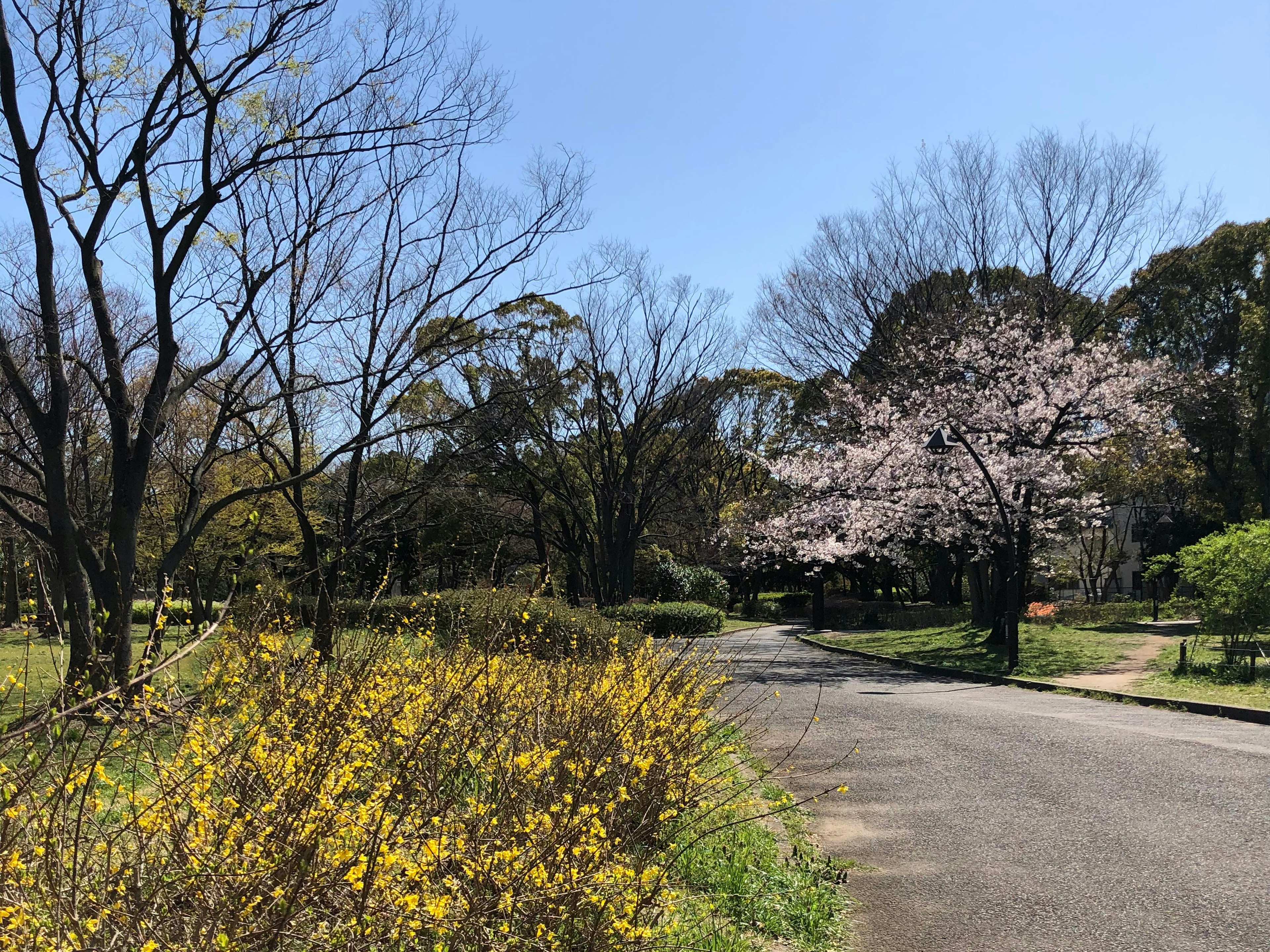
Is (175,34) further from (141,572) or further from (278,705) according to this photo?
(278,705)

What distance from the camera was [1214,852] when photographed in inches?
221

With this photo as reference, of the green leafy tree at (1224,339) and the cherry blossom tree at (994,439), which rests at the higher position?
the green leafy tree at (1224,339)

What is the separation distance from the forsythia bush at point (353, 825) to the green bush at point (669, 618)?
57.1 ft

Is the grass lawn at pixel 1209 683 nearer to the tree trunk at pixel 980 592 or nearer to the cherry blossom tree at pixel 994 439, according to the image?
the cherry blossom tree at pixel 994 439

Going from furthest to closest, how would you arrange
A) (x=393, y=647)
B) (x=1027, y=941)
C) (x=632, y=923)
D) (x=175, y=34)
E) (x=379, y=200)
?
(x=379, y=200)
(x=175, y=34)
(x=393, y=647)
(x=1027, y=941)
(x=632, y=923)

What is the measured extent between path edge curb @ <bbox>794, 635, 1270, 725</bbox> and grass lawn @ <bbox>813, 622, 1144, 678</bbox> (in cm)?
30

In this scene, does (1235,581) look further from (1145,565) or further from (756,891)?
(1145,565)

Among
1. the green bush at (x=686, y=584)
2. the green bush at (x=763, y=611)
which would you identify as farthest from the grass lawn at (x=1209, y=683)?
the green bush at (x=763, y=611)

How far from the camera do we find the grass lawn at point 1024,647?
19.2 meters

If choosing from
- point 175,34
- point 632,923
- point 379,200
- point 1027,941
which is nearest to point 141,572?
point 632,923

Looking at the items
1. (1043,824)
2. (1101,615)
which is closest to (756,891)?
(1043,824)

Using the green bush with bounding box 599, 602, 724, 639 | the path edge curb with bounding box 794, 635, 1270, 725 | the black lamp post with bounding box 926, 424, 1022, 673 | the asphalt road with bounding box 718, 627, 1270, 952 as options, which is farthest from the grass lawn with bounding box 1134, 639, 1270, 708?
the green bush with bounding box 599, 602, 724, 639

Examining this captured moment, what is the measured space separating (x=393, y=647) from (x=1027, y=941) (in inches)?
190

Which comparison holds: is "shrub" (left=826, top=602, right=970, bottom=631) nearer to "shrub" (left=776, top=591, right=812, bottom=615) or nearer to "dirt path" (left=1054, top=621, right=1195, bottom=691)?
"shrub" (left=776, top=591, right=812, bottom=615)
